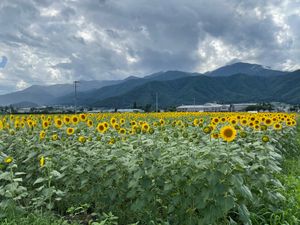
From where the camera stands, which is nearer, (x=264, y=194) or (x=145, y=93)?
(x=264, y=194)

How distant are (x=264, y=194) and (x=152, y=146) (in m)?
1.43

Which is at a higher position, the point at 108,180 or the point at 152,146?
the point at 152,146

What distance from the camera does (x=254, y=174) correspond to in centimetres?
425

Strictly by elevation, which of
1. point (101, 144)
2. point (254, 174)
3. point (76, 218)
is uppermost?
point (101, 144)

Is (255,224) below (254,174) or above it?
below

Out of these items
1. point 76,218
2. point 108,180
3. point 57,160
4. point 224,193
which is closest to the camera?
point 224,193

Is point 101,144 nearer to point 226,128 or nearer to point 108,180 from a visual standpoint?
point 108,180

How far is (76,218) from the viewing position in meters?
4.84

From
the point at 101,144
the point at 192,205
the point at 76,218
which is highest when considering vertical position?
the point at 101,144

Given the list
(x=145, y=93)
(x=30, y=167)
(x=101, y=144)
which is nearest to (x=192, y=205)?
(x=101, y=144)

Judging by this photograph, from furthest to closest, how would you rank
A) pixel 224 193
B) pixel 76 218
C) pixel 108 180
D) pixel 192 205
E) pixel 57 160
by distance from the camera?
pixel 57 160, pixel 76 218, pixel 108 180, pixel 192 205, pixel 224 193

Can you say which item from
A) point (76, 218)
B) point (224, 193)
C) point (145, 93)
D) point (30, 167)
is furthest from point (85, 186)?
point (145, 93)

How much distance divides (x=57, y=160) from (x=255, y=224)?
270 cm

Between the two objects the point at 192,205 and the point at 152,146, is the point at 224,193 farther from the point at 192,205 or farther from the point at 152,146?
the point at 152,146
